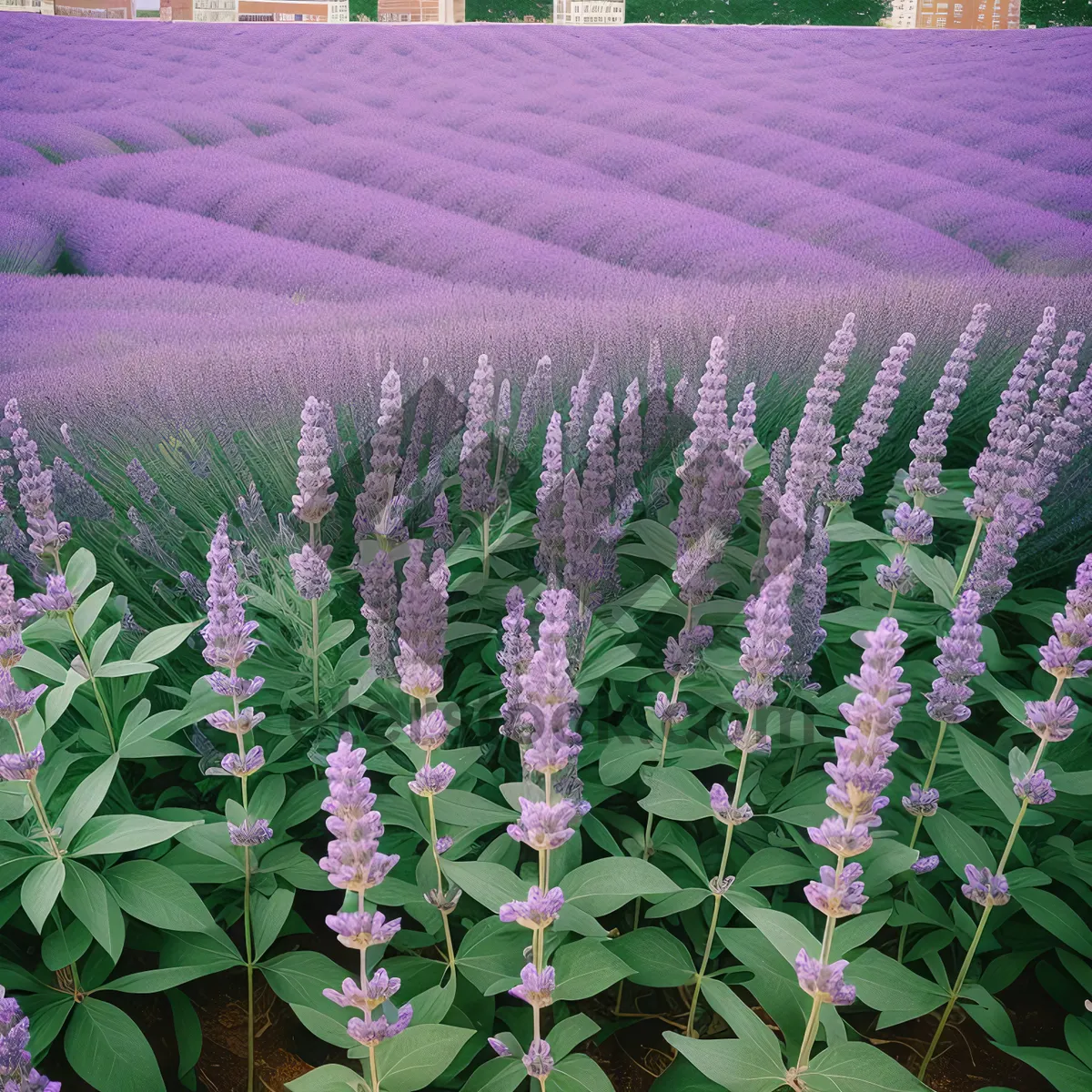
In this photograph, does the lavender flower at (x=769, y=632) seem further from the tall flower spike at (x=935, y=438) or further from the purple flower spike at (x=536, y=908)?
the tall flower spike at (x=935, y=438)

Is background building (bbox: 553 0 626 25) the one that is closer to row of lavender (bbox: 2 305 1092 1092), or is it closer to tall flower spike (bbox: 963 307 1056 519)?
row of lavender (bbox: 2 305 1092 1092)

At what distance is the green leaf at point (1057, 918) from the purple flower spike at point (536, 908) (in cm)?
69

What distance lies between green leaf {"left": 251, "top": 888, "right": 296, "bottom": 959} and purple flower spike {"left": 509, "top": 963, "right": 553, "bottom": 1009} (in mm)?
405

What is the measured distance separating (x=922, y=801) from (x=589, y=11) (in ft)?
7.10

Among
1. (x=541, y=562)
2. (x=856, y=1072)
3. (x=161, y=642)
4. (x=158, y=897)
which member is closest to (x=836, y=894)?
(x=856, y=1072)

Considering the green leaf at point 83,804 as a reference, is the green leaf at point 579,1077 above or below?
below

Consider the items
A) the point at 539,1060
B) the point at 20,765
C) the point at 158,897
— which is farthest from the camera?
the point at 158,897

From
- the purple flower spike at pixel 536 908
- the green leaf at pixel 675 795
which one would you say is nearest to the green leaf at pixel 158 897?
the purple flower spike at pixel 536 908

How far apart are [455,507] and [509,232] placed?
1030mm

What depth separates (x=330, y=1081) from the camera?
88 centimetres

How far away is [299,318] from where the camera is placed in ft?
6.86

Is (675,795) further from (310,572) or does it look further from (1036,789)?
(310,572)

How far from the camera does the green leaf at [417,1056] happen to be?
0.86 metres

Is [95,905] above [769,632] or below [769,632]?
below
